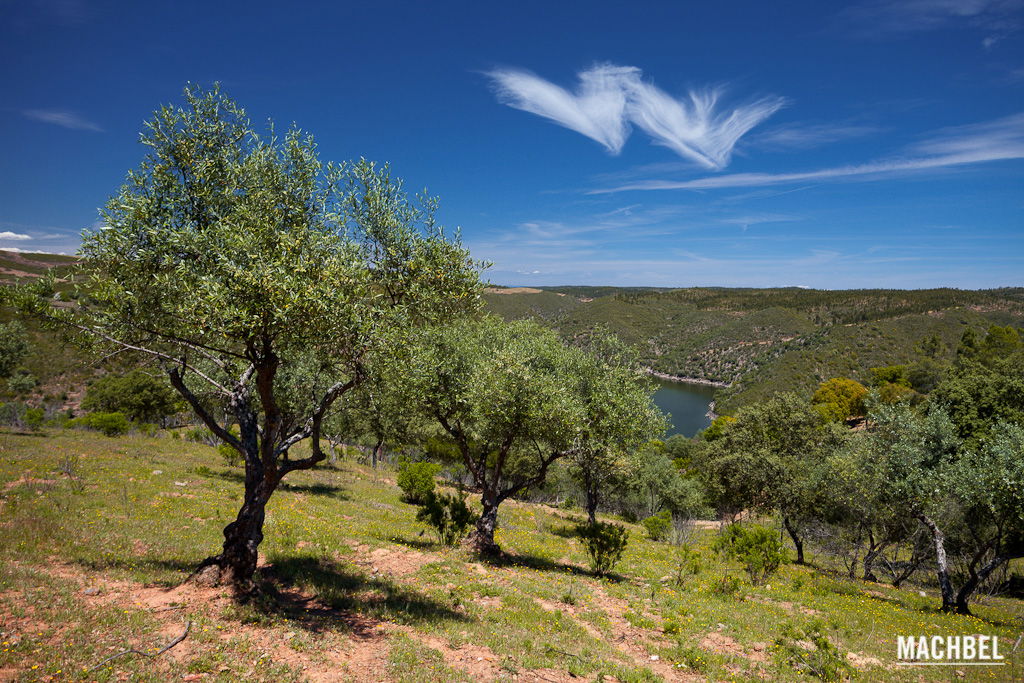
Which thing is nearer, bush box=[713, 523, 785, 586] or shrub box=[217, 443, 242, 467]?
bush box=[713, 523, 785, 586]

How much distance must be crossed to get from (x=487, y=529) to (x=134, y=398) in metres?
53.1

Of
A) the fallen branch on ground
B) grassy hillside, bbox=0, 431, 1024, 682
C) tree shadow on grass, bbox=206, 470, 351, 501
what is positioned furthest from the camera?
tree shadow on grass, bbox=206, 470, 351, 501

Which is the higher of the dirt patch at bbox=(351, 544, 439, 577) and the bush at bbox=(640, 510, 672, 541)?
the dirt patch at bbox=(351, 544, 439, 577)

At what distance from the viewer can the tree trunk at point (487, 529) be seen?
53.4 feet

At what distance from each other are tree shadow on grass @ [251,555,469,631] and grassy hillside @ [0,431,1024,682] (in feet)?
0.20

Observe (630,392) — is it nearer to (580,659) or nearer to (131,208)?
(580,659)

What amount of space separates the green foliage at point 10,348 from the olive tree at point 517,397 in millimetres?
38500

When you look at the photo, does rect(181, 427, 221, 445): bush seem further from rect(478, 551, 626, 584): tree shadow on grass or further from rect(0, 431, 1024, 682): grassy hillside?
rect(478, 551, 626, 584): tree shadow on grass

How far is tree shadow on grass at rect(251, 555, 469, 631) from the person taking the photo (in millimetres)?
9430

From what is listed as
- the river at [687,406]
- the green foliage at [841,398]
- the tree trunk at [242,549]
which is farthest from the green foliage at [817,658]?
the river at [687,406]

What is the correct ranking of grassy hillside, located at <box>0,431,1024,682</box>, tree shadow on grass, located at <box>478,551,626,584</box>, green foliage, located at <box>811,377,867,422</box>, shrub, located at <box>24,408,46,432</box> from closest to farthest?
1. grassy hillside, located at <box>0,431,1024,682</box>
2. tree shadow on grass, located at <box>478,551,626,584</box>
3. shrub, located at <box>24,408,46,432</box>
4. green foliage, located at <box>811,377,867,422</box>

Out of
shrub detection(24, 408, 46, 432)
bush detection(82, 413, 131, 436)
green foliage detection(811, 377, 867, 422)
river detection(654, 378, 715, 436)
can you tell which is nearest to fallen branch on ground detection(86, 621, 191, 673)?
bush detection(82, 413, 131, 436)

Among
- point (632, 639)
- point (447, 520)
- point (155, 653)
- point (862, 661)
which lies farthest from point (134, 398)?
point (862, 661)

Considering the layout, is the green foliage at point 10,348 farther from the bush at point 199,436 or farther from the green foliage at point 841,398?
the green foliage at point 841,398
